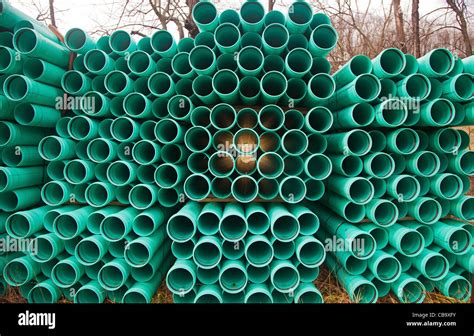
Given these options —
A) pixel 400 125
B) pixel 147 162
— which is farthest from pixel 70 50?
pixel 400 125

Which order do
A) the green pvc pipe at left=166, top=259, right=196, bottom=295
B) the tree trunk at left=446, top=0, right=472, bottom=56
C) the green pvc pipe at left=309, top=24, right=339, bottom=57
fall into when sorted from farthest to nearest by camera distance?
the tree trunk at left=446, top=0, right=472, bottom=56 → the green pvc pipe at left=309, top=24, right=339, bottom=57 → the green pvc pipe at left=166, top=259, right=196, bottom=295

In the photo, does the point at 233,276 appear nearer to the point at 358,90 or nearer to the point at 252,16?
the point at 358,90

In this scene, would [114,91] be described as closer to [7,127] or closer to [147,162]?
[147,162]

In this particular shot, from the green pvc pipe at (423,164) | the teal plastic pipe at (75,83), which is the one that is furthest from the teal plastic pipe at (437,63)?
the teal plastic pipe at (75,83)

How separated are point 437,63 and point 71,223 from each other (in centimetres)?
372

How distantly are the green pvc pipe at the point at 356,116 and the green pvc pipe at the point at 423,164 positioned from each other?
52cm

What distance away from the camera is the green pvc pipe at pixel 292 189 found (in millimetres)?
2207

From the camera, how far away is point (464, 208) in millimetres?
2316

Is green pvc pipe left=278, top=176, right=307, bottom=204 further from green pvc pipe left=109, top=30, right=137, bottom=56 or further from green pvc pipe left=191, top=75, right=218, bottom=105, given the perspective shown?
green pvc pipe left=109, top=30, right=137, bottom=56

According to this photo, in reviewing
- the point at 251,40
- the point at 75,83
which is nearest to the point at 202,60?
the point at 251,40

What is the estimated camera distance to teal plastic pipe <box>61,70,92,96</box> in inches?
95.9

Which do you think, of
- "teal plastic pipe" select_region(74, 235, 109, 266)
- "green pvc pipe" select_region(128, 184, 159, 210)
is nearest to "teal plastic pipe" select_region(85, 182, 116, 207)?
"green pvc pipe" select_region(128, 184, 159, 210)

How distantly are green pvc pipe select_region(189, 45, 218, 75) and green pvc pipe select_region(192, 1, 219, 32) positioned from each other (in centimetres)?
21

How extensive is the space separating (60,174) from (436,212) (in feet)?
12.0
